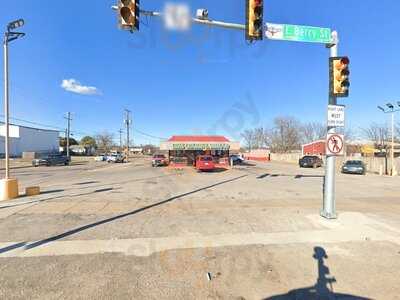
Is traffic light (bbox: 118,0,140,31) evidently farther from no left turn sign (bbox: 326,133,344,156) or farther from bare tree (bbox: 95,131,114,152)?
bare tree (bbox: 95,131,114,152)

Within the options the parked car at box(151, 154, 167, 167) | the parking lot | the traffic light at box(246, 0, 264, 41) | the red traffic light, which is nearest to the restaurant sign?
the parked car at box(151, 154, 167, 167)

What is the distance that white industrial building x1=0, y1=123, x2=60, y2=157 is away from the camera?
77.7 meters

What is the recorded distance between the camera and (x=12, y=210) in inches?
333

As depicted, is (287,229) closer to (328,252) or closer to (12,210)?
(328,252)

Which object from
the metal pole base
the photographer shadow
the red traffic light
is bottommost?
the photographer shadow

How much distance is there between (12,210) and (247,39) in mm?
8553

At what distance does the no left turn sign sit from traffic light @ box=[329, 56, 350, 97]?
113cm

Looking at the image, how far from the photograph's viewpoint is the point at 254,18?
21.1ft

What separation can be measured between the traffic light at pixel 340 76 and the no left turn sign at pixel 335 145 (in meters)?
A: 1.13

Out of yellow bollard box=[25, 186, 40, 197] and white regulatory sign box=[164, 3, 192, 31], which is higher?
white regulatory sign box=[164, 3, 192, 31]

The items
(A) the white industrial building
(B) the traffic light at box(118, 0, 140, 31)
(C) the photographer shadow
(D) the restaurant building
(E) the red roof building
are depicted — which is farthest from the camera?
(A) the white industrial building

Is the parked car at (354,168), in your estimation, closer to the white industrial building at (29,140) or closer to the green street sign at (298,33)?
the green street sign at (298,33)

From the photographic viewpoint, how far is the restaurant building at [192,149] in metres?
32.0

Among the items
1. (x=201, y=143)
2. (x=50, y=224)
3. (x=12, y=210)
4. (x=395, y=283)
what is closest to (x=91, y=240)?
(x=50, y=224)
